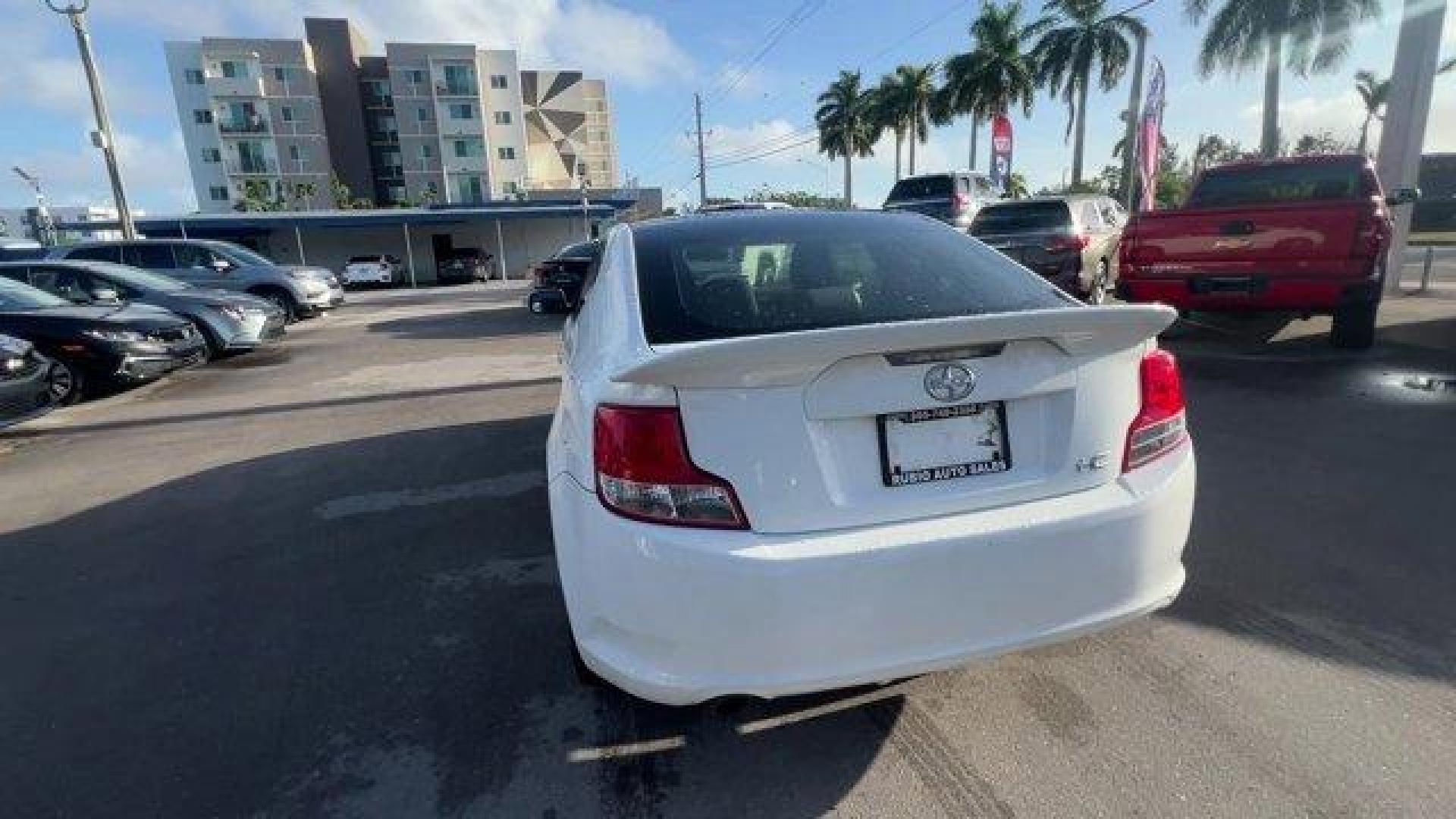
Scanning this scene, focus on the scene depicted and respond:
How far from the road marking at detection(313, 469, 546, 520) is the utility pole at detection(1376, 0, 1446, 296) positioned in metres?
13.1


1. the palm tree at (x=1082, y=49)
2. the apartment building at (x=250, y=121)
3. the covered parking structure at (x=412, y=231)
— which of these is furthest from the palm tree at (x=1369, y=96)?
the apartment building at (x=250, y=121)

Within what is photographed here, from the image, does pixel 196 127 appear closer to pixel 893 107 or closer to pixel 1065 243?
pixel 893 107

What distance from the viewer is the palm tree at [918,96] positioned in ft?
169

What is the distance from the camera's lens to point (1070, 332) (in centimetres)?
209

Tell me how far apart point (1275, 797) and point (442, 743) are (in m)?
2.41

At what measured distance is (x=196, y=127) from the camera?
62.9 m

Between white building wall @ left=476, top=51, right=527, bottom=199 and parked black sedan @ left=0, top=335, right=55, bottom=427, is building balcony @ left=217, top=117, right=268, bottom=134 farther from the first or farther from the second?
parked black sedan @ left=0, top=335, right=55, bottom=427

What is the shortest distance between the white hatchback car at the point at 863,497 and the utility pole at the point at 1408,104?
12934mm

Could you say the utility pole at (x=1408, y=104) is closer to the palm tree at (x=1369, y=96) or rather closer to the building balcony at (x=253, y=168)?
the palm tree at (x=1369, y=96)

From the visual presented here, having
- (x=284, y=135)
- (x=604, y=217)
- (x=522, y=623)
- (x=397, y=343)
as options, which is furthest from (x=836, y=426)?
(x=284, y=135)

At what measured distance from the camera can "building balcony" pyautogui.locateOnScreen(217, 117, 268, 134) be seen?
2429 inches

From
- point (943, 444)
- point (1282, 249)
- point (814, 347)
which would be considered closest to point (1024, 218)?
point (1282, 249)

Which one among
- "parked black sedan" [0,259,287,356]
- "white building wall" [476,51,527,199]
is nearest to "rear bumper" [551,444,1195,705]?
"parked black sedan" [0,259,287,356]

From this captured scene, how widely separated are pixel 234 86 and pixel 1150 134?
67294 millimetres
